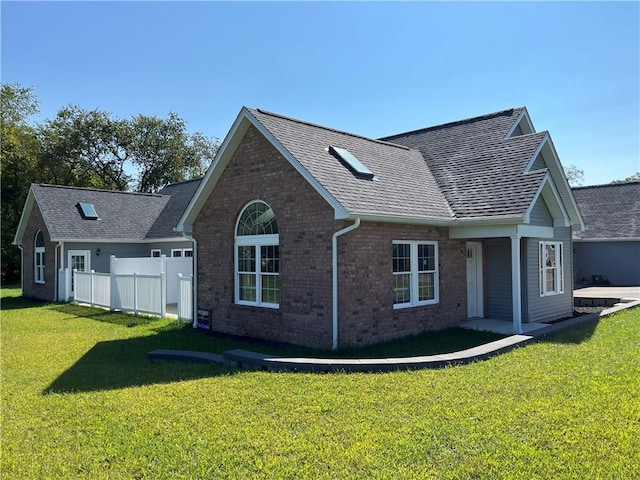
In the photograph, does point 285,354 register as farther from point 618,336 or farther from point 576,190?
point 576,190

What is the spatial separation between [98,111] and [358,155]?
43048 millimetres

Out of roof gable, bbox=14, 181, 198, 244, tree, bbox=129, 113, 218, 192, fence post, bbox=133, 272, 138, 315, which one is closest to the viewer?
fence post, bbox=133, 272, 138, 315

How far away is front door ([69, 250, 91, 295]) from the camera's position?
23.2 meters

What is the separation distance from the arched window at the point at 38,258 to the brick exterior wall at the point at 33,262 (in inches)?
7.3

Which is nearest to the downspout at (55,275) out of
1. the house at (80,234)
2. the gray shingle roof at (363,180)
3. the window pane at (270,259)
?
the house at (80,234)

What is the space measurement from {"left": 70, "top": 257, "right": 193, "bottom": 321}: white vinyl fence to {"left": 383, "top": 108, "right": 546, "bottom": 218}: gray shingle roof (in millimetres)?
8737

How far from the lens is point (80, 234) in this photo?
23.1 metres

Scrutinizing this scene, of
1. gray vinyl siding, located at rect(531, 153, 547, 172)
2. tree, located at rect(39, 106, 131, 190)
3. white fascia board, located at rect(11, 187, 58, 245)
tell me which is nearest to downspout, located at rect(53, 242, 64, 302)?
white fascia board, located at rect(11, 187, 58, 245)

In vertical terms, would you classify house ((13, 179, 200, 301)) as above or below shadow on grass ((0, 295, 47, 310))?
above

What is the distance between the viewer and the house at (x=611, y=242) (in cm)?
2800

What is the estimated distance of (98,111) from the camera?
47.9m

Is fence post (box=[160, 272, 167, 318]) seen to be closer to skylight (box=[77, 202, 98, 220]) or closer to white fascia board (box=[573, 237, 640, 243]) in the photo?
skylight (box=[77, 202, 98, 220])

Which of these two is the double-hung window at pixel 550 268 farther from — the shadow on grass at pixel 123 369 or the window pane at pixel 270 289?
the shadow on grass at pixel 123 369

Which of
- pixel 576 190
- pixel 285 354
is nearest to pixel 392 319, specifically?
pixel 285 354
